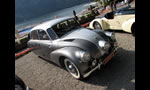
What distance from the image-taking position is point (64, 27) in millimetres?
3977

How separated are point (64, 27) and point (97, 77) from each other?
2.17m

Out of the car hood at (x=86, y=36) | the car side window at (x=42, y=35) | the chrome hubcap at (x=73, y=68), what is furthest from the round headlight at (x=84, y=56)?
the car side window at (x=42, y=35)

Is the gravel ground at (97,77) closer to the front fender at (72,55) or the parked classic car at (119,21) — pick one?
the front fender at (72,55)

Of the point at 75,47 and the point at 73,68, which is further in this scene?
the point at 73,68

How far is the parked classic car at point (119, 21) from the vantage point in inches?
189

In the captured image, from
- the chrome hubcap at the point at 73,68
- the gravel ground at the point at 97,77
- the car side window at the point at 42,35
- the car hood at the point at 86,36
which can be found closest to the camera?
the gravel ground at the point at 97,77

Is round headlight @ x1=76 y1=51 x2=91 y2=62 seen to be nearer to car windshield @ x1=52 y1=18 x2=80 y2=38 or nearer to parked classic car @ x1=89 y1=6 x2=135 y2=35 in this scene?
car windshield @ x1=52 y1=18 x2=80 y2=38

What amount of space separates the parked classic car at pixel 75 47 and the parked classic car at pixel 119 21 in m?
1.84

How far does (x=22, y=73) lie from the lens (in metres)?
4.59

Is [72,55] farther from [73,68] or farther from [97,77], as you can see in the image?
[97,77]

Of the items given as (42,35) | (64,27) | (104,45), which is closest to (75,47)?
(104,45)

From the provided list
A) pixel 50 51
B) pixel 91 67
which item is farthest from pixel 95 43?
pixel 50 51
